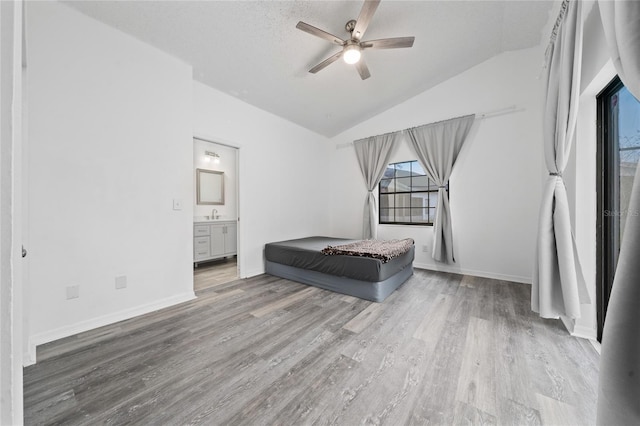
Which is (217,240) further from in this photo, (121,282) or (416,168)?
(416,168)

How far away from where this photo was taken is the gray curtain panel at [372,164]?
4.25 metres

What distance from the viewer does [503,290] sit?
289cm

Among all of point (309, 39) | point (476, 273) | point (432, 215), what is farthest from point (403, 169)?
point (309, 39)

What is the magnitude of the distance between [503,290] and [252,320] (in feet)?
9.75

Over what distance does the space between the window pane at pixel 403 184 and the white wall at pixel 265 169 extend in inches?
61.4

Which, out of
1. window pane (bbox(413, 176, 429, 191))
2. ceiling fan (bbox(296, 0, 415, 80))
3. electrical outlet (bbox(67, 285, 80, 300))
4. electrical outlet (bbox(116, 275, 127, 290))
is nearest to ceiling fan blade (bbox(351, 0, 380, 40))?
ceiling fan (bbox(296, 0, 415, 80))

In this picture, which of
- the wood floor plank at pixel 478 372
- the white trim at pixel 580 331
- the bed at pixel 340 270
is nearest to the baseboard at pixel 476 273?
the bed at pixel 340 270

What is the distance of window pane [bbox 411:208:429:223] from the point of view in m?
4.01

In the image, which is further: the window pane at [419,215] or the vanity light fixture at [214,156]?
the vanity light fixture at [214,156]

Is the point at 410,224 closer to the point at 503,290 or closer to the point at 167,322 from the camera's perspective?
the point at 503,290

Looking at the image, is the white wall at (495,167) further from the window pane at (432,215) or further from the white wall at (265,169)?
the white wall at (265,169)

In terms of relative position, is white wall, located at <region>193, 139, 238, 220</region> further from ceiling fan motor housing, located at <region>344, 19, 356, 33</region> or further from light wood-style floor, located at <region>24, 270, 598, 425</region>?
ceiling fan motor housing, located at <region>344, 19, 356, 33</region>

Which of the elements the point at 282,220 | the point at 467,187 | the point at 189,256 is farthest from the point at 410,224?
the point at 189,256

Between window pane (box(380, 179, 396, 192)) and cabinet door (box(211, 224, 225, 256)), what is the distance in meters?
3.14
